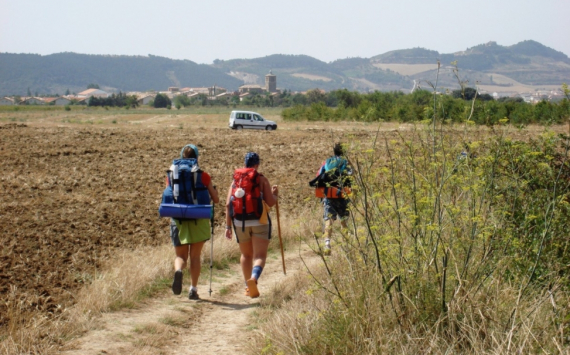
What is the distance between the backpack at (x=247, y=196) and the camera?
7.54 metres

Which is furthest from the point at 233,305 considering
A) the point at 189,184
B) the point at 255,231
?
the point at 189,184

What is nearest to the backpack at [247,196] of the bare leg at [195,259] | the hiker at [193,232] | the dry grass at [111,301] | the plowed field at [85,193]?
the hiker at [193,232]

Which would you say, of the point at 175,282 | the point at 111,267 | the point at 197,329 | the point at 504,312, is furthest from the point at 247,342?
the point at 111,267

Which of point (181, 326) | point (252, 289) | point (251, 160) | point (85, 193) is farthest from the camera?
point (85, 193)

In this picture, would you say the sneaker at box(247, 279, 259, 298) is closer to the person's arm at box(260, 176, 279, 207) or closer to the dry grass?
the dry grass

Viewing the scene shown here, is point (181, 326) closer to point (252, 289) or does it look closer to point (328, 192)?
point (252, 289)

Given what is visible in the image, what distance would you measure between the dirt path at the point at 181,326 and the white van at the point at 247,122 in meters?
37.7

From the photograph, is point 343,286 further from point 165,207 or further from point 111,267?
point 111,267

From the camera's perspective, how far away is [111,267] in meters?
9.16

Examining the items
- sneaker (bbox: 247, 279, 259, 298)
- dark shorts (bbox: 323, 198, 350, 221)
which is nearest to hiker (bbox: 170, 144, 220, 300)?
sneaker (bbox: 247, 279, 259, 298)

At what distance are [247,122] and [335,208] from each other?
1438 inches

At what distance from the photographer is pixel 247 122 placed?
46031mm

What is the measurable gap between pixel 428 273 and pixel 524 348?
3.16 feet

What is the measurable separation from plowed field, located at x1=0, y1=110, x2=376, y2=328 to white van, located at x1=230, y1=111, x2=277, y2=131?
1174cm
